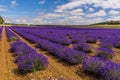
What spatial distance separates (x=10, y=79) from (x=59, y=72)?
1837 millimetres

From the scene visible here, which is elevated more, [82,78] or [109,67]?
[109,67]

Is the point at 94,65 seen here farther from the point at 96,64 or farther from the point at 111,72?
the point at 111,72

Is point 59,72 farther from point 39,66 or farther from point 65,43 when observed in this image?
point 65,43

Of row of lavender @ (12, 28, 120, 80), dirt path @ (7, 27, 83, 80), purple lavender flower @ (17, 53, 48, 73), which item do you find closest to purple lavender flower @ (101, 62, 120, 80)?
row of lavender @ (12, 28, 120, 80)

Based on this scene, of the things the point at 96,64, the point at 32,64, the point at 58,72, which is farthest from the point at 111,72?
the point at 32,64

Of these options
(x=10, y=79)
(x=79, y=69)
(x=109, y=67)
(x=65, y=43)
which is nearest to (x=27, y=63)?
(x=10, y=79)

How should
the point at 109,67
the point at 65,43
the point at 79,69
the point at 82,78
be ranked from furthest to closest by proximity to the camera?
the point at 65,43 < the point at 79,69 < the point at 82,78 < the point at 109,67

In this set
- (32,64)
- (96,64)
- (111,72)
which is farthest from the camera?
(32,64)

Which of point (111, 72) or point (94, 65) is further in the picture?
point (94, 65)

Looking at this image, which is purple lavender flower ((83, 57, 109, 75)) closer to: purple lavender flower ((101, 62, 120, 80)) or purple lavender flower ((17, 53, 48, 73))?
purple lavender flower ((101, 62, 120, 80))

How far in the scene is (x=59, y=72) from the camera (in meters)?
7.59

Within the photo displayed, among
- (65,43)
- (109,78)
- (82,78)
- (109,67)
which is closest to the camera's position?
(109,78)

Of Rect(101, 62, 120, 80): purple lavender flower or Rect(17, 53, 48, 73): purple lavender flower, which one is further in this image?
Rect(17, 53, 48, 73): purple lavender flower

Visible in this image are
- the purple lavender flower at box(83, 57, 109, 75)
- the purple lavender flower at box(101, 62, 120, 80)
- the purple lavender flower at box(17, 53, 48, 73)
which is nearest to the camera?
the purple lavender flower at box(101, 62, 120, 80)
